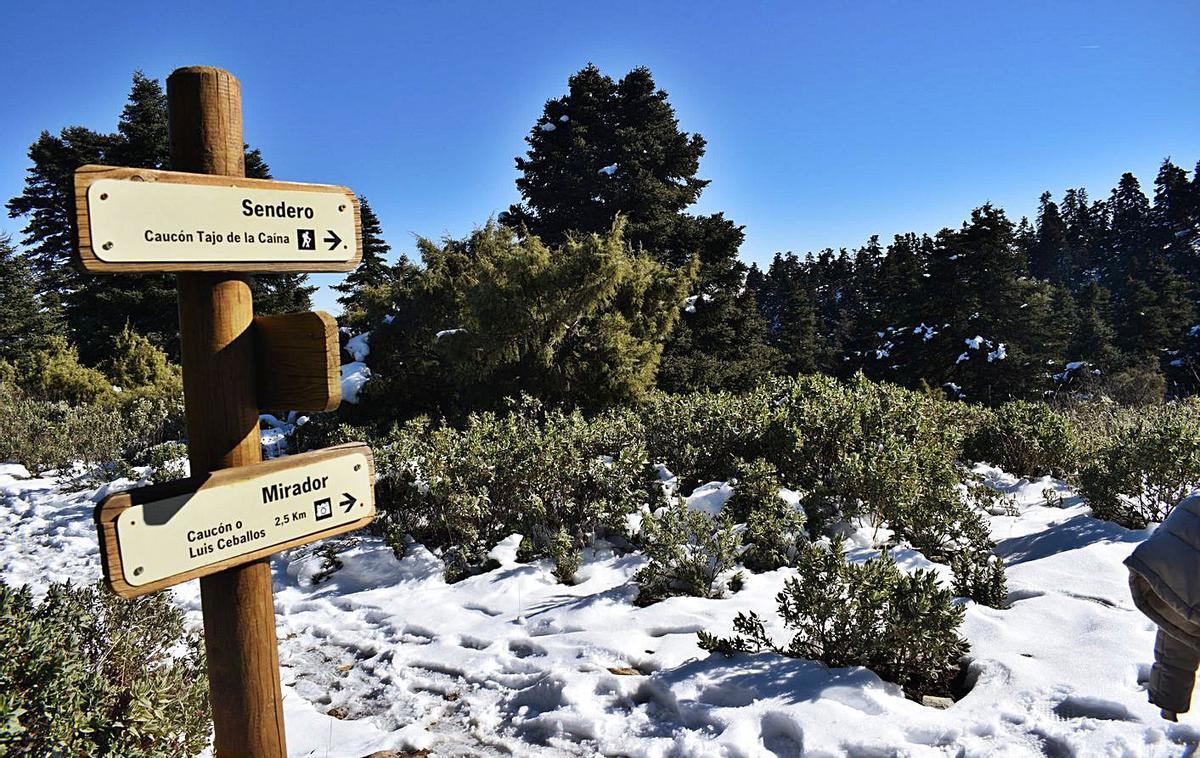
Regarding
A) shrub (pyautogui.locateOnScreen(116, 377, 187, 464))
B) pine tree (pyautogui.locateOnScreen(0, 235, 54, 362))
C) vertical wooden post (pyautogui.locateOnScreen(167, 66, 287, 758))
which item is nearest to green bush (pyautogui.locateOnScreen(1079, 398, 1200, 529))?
vertical wooden post (pyautogui.locateOnScreen(167, 66, 287, 758))

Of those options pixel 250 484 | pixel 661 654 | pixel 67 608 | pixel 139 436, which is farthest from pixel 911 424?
pixel 139 436

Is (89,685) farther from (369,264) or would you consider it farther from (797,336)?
(797,336)

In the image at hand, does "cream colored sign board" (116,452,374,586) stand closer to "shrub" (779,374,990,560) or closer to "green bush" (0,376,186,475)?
"shrub" (779,374,990,560)

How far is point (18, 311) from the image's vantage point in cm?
2420

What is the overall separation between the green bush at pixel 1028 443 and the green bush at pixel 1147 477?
128 cm

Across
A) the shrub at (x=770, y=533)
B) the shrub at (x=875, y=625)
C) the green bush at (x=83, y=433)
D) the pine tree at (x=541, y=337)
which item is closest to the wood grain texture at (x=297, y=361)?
the shrub at (x=875, y=625)

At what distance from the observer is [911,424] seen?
20.6ft

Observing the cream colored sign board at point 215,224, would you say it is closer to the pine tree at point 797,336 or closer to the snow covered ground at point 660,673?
the snow covered ground at point 660,673

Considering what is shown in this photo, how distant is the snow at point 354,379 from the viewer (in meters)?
12.1

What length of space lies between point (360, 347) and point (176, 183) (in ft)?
40.2

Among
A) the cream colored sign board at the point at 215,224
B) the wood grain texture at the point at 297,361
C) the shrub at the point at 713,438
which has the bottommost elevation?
the shrub at the point at 713,438

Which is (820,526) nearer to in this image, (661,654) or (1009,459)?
(661,654)

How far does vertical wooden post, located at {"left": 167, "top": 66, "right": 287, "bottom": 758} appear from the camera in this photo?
200cm

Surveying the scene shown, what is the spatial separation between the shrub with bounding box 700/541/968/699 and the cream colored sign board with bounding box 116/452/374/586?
210cm
